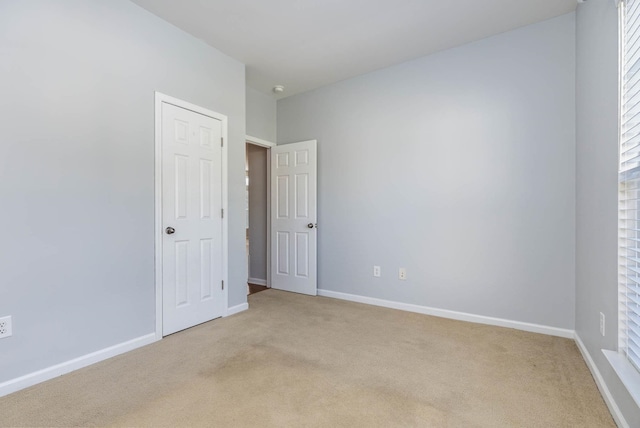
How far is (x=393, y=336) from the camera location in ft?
8.83

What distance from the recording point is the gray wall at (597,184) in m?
1.68

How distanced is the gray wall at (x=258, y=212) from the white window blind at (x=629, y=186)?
12.7ft

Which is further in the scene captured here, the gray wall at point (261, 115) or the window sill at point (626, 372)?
the gray wall at point (261, 115)

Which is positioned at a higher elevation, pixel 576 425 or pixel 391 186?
pixel 391 186

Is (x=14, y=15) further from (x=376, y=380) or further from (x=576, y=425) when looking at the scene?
(x=576, y=425)

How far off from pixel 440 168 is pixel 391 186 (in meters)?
0.57

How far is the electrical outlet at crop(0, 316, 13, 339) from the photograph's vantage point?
5.90ft

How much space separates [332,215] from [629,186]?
2828 millimetres

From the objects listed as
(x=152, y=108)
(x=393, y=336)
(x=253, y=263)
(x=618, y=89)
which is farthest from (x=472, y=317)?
(x=152, y=108)

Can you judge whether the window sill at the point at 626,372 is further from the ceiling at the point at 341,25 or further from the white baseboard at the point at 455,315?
the ceiling at the point at 341,25

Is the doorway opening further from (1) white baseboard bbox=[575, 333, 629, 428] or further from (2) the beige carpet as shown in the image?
(1) white baseboard bbox=[575, 333, 629, 428]

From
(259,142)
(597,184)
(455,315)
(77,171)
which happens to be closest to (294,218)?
(259,142)

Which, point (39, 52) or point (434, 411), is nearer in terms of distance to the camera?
point (434, 411)

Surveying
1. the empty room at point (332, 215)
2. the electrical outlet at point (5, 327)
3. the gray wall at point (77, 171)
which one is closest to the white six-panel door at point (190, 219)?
the empty room at point (332, 215)
